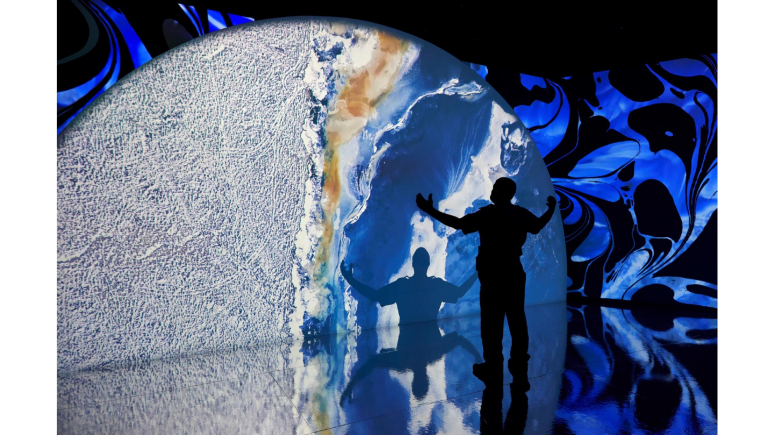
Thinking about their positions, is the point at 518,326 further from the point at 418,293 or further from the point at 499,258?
the point at 418,293

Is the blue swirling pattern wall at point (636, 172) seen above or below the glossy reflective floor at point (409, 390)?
above

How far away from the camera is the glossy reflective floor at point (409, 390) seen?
6.48ft

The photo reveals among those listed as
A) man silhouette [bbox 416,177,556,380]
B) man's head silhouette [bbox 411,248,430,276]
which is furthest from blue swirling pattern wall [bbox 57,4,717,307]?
man silhouette [bbox 416,177,556,380]

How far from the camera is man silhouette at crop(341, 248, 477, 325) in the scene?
388 cm

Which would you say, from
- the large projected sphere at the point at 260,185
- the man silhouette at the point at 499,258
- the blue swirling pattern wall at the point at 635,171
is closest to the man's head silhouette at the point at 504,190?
the man silhouette at the point at 499,258

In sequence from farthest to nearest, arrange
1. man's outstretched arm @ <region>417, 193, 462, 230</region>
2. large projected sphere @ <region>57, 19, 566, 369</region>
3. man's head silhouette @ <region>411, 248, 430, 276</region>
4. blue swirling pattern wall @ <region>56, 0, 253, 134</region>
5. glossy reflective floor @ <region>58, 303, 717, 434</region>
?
man's head silhouette @ <region>411, 248, 430, 276</region>, large projected sphere @ <region>57, 19, 566, 369</region>, blue swirling pattern wall @ <region>56, 0, 253, 134</region>, man's outstretched arm @ <region>417, 193, 462, 230</region>, glossy reflective floor @ <region>58, 303, 717, 434</region>

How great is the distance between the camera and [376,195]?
3775 millimetres

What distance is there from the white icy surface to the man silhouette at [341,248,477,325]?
32.6 inches

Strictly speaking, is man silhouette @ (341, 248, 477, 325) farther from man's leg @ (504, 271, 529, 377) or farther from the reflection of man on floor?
man's leg @ (504, 271, 529, 377)

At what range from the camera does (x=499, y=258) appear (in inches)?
97.1

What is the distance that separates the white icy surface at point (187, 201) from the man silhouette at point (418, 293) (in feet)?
2.72

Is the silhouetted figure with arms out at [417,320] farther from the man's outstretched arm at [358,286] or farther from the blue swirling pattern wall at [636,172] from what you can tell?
the blue swirling pattern wall at [636,172]

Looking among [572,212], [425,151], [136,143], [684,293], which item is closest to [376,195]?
[425,151]

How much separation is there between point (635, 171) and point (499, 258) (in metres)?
2.99
